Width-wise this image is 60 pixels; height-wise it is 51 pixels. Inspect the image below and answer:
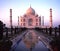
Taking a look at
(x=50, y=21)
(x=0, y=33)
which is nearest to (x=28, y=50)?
(x=0, y=33)

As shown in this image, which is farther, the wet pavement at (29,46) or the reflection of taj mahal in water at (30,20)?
the reflection of taj mahal in water at (30,20)

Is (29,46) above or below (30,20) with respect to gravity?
below

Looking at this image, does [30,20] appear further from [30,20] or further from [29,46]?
[29,46]

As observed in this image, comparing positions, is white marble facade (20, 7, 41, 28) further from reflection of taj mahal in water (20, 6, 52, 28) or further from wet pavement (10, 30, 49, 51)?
wet pavement (10, 30, 49, 51)

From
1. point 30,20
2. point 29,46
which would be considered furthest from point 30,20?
point 29,46

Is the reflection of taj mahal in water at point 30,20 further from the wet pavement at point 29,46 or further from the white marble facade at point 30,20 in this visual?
the wet pavement at point 29,46

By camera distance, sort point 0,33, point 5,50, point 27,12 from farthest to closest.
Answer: point 27,12 → point 0,33 → point 5,50

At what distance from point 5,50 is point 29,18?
70.8 m

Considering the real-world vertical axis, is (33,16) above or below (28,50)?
above

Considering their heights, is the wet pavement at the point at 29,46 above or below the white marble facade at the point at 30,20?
below

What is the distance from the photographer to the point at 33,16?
250ft

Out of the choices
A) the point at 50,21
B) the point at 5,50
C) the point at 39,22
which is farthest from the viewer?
the point at 39,22

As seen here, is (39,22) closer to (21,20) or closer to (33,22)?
(33,22)

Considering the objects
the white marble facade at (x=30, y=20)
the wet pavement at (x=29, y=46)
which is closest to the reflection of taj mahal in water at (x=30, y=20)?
the white marble facade at (x=30, y=20)
